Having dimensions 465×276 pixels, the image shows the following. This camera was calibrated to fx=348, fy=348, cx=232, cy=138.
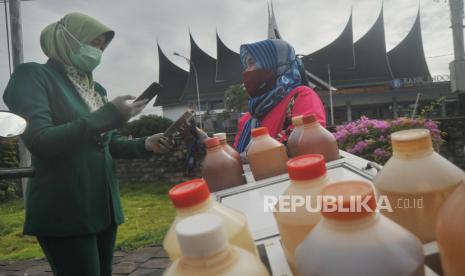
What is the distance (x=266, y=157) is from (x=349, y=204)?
88 centimetres

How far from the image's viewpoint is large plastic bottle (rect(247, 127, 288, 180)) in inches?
53.3

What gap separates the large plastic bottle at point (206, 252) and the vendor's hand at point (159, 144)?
148cm

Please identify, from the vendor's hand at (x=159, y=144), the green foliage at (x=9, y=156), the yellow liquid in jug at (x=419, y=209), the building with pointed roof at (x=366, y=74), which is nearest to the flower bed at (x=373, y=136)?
the vendor's hand at (x=159, y=144)

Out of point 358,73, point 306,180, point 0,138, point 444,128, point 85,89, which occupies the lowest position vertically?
point 444,128

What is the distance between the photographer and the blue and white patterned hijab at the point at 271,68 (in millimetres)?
2289

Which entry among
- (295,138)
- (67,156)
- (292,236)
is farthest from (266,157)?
(67,156)

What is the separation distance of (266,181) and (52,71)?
1216 mm

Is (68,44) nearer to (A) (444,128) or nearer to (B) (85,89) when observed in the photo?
(B) (85,89)

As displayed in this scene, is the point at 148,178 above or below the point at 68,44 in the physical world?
below

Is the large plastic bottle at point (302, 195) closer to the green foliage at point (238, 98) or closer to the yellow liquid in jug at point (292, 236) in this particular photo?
the yellow liquid in jug at point (292, 236)

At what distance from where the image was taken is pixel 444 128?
7.91 meters

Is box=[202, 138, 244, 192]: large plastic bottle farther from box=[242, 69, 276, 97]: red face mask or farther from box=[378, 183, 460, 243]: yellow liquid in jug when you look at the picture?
box=[242, 69, 276, 97]: red face mask

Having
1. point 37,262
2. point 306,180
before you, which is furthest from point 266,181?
point 37,262

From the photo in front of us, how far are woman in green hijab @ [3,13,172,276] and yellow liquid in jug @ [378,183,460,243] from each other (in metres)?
1.27
